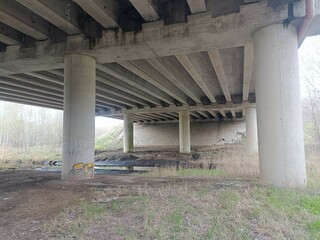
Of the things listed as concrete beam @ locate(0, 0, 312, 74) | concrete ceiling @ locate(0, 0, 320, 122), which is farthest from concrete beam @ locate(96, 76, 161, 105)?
concrete beam @ locate(0, 0, 312, 74)

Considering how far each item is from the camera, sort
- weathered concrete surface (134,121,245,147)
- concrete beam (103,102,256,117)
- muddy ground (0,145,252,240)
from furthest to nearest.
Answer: weathered concrete surface (134,121,245,147) < concrete beam (103,102,256,117) < muddy ground (0,145,252,240)

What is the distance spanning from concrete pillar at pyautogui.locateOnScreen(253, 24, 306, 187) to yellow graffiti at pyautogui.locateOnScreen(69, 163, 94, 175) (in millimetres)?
6128

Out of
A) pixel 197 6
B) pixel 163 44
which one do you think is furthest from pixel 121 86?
pixel 197 6

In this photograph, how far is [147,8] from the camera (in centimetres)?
743

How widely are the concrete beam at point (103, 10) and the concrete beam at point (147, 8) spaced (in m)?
1.00

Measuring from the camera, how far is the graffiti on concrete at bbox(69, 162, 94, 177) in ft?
29.3

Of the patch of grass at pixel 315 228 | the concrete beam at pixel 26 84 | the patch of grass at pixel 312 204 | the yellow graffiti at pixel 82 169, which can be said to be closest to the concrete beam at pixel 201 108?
the concrete beam at pixel 26 84

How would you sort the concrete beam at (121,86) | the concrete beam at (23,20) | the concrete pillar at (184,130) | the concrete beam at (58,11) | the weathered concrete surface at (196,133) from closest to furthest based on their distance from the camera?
1. the concrete beam at (58,11)
2. the concrete beam at (23,20)
3. the concrete beam at (121,86)
4. the concrete pillar at (184,130)
5. the weathered concrete surface at (196,133)

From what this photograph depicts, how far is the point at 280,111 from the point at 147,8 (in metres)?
4.94

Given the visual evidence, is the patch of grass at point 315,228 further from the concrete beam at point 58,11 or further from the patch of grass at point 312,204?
the concrete beam at point 58,11

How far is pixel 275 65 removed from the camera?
702 cm

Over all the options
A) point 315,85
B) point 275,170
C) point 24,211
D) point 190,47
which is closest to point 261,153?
point 275,170

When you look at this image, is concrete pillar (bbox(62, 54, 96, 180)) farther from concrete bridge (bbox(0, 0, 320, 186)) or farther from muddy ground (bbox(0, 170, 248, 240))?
muddy ground (bbox(0, 170, 248, 240))

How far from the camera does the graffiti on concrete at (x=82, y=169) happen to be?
8932mm
